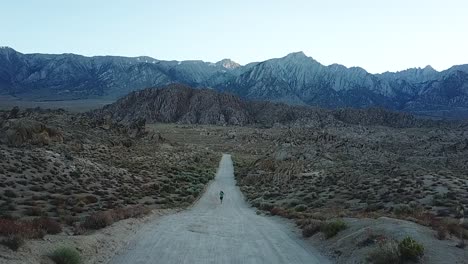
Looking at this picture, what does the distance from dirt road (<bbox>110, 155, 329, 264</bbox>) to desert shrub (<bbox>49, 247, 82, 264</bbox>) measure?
202 cm

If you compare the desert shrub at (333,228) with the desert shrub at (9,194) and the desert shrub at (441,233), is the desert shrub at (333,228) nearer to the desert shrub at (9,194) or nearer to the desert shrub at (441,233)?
the desert shrub at (441,233)

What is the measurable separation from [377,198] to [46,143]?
39611mm

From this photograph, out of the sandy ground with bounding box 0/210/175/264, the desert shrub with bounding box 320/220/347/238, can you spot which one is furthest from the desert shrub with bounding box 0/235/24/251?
the desert shrub with bounding box 320/220/347/238

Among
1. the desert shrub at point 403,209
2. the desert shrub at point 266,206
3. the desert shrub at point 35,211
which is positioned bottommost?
the desert shrub at point 266,206

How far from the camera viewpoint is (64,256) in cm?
1298

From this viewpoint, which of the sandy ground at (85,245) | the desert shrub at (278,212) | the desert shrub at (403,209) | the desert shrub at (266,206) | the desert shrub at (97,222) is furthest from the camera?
the desert shrub at (266,206)

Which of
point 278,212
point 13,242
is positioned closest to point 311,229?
point 278,212

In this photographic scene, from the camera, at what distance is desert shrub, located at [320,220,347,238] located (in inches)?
758

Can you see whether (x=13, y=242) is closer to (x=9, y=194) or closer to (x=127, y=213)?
(x=127, y=213)

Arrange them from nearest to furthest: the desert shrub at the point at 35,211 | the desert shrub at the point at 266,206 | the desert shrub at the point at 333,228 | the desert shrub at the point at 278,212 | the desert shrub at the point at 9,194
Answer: the desert shrub at the point at 333,228
the desert shrub at the point at 35,211
the desert shrub at the point at 278,212
the desert shrub at the point at 9,194
the desert shrub at the point at 266,206

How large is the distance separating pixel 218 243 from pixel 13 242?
8.26 metres

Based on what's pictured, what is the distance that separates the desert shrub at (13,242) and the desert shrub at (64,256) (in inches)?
36.1

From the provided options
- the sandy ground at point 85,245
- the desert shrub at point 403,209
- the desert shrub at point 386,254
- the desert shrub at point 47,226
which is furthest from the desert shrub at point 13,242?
the desert shrub at point 403,209

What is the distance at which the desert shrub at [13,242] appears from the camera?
40.7 ft
